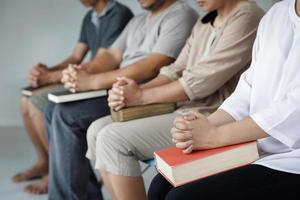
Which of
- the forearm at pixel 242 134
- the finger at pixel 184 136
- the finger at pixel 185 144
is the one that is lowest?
the forearm at pixel 242 134

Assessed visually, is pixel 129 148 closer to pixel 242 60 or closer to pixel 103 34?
pixel 242 60

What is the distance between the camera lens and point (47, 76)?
2.20m

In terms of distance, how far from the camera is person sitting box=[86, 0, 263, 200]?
1.34 metres

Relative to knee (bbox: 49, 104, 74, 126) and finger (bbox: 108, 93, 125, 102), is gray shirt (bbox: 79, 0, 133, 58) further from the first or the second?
finger (bbox: 108, 93, 125, 102)

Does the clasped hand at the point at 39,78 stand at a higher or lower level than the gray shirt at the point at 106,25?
lower

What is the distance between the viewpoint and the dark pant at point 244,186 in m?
0.88

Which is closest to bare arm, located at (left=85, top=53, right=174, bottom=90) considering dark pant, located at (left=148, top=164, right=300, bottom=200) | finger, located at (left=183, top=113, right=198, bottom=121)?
finger, located at (left=183, top=113, right=198, bottom=121)

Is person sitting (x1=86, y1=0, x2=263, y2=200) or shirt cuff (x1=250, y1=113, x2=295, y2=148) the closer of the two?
shirt cuff (x1=250, y1=113, x2=295, y2=148)

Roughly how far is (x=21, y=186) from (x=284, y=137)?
149 cm

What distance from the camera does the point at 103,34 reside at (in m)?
2.19

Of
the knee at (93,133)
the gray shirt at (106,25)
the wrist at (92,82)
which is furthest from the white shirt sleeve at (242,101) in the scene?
the gray shirt at (106,25)

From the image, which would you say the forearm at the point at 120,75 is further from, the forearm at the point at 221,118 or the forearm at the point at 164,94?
the forearm at the point at 221,118

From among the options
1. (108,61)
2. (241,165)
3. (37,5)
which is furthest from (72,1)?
(241,165)

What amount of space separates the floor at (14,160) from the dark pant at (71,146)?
29cm
